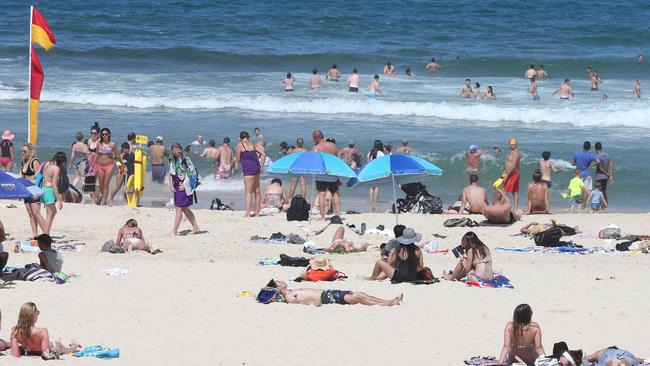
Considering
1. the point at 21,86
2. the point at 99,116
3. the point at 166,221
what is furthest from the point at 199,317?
the point at 21,86

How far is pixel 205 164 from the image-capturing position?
70.6ft

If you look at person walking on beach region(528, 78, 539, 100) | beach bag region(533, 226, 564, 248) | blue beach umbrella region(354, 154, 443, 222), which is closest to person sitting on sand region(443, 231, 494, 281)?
beach bag region(533, 226, 564, 248)

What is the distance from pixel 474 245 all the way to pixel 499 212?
3860 mm

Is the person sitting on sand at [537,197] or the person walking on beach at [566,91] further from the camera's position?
the person walking on beach at [566,91]

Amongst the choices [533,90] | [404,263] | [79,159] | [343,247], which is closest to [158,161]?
[79,159]

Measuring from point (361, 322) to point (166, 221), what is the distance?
612cm

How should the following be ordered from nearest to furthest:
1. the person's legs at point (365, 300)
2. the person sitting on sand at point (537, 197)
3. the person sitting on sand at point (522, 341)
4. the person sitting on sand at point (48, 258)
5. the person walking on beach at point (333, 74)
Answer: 1. the person sitting on sand at point (522, 341)
2. the person's legs at point (365, 300)
3. the person sitting on sand at point (48, 258)
4. the person sitting on sand at point (537, 197)
5. the person walking on beach at point (333, 74)

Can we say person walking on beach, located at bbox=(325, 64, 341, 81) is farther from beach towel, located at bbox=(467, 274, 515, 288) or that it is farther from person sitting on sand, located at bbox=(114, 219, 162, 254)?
beach towel, located at bbox=(467, 274, 515, 288)

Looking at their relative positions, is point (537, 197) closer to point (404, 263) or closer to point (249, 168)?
point (249, 168)

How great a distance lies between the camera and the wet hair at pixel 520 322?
9.16 meters

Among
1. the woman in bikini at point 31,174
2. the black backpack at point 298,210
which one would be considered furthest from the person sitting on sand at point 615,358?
the woman in bikini at point 31,174

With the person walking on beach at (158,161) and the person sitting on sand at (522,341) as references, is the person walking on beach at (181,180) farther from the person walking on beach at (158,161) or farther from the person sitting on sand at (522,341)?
the person sitting on sand at (522,341)

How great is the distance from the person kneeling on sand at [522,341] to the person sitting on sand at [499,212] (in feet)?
21.4

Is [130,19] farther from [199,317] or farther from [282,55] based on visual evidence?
[199,317]
